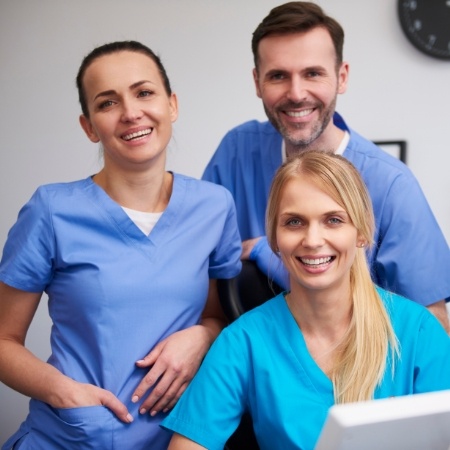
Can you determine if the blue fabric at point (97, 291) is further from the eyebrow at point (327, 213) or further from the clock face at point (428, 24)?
the clock face at point (428, 24)

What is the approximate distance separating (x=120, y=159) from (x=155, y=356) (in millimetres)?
325

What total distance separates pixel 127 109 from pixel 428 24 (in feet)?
4.45

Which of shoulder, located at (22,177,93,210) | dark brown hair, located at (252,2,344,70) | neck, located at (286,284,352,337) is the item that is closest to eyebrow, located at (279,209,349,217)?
neck, located at (286,284,352,337)

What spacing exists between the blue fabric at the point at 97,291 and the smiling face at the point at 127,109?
3.7 inches

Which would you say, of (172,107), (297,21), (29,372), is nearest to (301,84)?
(297,21)

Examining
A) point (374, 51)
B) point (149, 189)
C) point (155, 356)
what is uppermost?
point (374, 51)

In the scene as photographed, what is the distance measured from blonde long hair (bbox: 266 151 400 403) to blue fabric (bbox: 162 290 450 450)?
0.02 m

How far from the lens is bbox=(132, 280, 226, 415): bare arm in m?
1.13

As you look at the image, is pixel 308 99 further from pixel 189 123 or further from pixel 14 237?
pixel 189 123

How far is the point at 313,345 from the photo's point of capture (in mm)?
1104

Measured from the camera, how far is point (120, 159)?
46.0 inches

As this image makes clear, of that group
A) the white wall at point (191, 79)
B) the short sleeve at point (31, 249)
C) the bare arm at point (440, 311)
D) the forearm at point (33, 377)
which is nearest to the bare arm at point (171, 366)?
the forearm at point (33, 377)

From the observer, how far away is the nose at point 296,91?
1444mm

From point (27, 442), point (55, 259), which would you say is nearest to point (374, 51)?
point (55, 259)
